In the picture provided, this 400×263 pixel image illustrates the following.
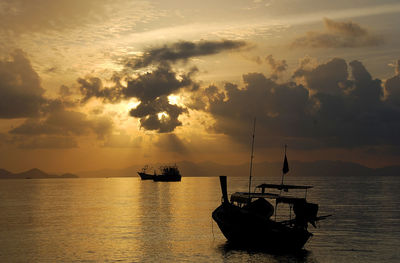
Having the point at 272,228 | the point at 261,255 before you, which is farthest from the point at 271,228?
the point at 261,255

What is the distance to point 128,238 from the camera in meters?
54.9

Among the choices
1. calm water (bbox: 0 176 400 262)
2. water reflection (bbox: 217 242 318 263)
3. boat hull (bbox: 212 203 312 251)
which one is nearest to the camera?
water reflection (bbox: 217 242 318 263)

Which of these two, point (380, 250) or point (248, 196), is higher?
point (248, 196)

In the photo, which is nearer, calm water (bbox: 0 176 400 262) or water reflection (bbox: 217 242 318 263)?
water reflection (bbox: 217 242 318 263)

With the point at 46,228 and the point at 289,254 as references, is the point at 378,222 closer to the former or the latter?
the point at 289,254

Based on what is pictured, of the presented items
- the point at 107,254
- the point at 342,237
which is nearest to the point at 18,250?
the point at 107,254

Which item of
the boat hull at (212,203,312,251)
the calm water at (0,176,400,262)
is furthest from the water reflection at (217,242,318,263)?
the boat hull at (212,203,312,251)

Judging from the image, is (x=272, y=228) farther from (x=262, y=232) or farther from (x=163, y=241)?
(x=163, y=241)

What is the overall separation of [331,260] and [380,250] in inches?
319

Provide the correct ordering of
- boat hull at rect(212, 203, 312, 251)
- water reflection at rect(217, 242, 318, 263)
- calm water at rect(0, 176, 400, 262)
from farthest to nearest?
boat hull at rect(212, 203, 312, 251) < calm water at rect(0, 176, 400, 262) < water reflection at rect(217, 242, 318, 263)

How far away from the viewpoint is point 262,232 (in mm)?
44594

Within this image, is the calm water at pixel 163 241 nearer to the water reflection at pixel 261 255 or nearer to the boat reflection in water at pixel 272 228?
the water reflection at pixel 261 255

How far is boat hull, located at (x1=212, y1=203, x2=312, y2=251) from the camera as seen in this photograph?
4409cm

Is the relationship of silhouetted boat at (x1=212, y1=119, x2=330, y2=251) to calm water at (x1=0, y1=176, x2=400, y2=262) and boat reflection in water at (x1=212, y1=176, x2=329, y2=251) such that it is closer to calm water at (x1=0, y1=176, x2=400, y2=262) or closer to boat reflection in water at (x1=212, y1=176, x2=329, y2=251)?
boat reflection in water at (x1=212, y1=176, x2=329, y2=251)
